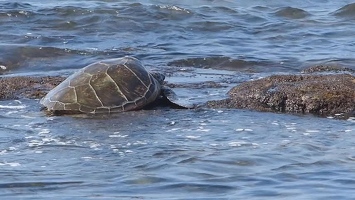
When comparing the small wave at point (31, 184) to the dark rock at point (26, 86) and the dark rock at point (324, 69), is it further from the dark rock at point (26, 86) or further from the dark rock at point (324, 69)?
the dark rock at point (324, 69)

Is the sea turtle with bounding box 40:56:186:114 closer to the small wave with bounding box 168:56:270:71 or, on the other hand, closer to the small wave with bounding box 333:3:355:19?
the small wave with bounding box 168:56:270:71

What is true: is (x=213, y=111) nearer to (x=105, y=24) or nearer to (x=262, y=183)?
(x=262, y=183)

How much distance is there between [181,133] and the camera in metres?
8.27

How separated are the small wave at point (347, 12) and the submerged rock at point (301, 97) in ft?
32.6

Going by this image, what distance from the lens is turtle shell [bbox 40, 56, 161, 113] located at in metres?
9.36

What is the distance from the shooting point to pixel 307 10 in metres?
21.0

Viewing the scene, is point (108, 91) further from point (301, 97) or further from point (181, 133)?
point (301, 97)

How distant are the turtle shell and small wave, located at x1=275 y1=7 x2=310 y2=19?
1026cm

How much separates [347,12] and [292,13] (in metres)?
1.28

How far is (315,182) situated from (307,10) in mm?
15065

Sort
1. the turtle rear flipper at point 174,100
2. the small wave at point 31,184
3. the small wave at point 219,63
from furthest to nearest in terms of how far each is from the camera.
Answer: the small wave at point 219,63, the turtle rear flipper at point 174,100, the small wave at point 31,184

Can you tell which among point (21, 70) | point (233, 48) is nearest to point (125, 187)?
point (21, 70)

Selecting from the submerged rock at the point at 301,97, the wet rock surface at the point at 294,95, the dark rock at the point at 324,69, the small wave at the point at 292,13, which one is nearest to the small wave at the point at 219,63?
the dark rock at the point at 324,69

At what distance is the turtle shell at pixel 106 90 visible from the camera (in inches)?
368
